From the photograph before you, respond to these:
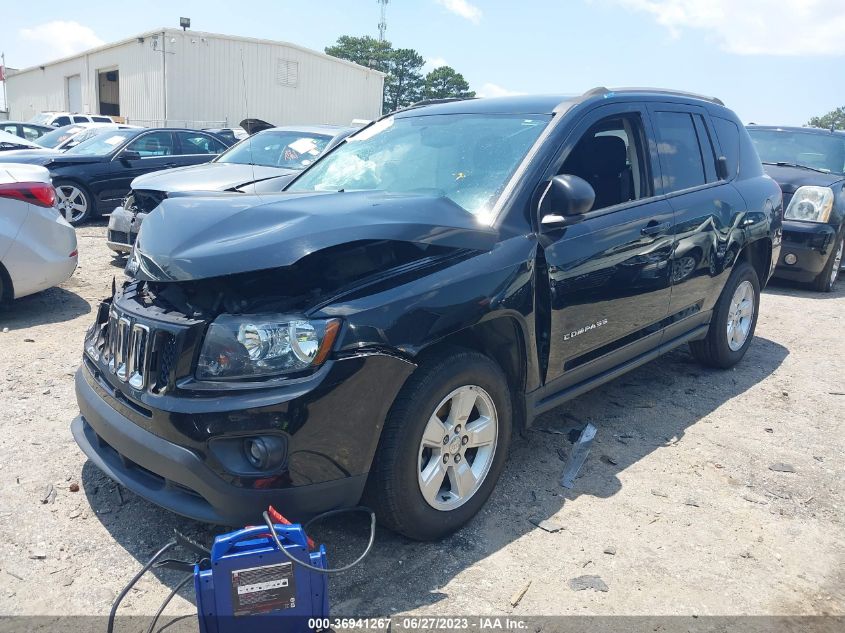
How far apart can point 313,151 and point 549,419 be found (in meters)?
5.72

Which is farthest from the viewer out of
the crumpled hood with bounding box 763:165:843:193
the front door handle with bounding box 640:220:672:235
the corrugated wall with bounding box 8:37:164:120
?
the corrugated wall with bounding box 8:37:164:120

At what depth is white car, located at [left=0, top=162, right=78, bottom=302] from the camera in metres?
5.63

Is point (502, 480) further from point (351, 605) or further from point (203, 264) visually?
point (203, 264)

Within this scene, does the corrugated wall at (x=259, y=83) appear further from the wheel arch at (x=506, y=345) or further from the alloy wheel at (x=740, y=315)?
the wheel arch at (x=506, y=345)

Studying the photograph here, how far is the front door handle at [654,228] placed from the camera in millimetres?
3944

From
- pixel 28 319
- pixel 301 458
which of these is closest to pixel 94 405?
pixel 301 458

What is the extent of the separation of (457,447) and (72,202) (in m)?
9.68

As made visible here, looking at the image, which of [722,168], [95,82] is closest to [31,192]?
[722,168]

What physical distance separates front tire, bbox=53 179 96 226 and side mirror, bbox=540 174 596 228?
940cm

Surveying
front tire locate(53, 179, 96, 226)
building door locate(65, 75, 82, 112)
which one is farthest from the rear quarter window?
building door locate(65, 75, 82, 112)

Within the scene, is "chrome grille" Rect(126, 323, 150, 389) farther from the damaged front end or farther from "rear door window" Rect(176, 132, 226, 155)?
"rear door window" Rect(176, 132, 226, 155)

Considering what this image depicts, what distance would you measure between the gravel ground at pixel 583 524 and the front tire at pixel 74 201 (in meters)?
6.40

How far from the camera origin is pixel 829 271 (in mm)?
8492

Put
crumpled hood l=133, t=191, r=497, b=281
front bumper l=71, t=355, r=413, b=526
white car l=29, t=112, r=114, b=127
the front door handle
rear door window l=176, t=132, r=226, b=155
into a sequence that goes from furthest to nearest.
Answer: white car l=29, t=112, r=114, b=127, rear door window l=176, t=132, r=226, b=155, the front door handle, crumpled hood l=133, t=191, r=497, b=281, front bumper l=71, t=355, r=413, b=526
